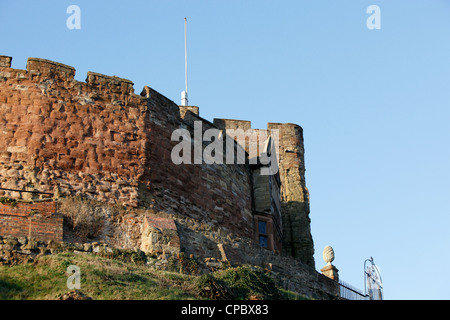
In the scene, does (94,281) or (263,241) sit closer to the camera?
(94,281)

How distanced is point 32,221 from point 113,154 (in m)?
4.41

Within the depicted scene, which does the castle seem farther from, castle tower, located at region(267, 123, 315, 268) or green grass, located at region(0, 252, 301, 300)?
castle tower, located at region(267, 123, 315, 268)

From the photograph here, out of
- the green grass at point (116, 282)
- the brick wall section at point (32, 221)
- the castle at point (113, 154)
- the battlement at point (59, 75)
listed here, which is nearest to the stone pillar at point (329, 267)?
the castle at point (113, 154)

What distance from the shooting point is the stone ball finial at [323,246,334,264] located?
3256 cm

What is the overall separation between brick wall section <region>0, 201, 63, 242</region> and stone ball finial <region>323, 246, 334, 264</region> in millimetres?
11748

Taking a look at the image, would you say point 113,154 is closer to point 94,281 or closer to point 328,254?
point 94,281

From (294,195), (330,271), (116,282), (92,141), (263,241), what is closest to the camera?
(116,282)

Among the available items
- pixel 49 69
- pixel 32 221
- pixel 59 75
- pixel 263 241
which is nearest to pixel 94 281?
pixel 32 221

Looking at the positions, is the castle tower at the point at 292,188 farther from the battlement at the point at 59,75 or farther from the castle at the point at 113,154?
the battlement at the point at 59,75

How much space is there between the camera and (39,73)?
89.4 ft

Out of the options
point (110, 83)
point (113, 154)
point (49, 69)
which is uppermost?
point (49, 69)

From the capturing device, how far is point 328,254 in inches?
1287

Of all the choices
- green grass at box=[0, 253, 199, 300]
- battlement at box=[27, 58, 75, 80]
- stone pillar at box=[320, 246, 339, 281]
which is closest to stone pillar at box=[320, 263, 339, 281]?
stone pillar at box=[320, 246, 339, 281]

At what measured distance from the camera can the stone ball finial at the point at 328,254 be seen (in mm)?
32562
